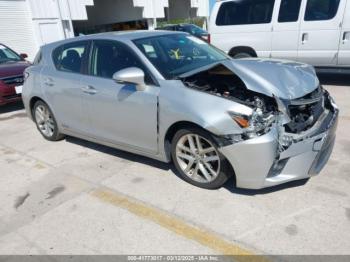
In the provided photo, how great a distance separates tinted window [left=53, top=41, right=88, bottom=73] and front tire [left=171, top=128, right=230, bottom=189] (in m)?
1.88

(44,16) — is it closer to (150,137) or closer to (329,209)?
(150,137)

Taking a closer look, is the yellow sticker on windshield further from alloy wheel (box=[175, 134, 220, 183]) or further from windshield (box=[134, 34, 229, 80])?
alloy wheel (box=[175, 134, 220, 183])

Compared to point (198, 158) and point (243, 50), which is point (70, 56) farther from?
point (243, 50)

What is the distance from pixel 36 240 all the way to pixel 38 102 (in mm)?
2931

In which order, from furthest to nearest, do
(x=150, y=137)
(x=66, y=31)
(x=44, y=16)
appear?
(x=66, y=31) → (x=44, y=16) → (x=150, y=137)

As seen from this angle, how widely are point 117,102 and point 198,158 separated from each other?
3.93 ft

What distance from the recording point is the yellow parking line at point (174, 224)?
2593mm

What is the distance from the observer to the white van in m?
6.79

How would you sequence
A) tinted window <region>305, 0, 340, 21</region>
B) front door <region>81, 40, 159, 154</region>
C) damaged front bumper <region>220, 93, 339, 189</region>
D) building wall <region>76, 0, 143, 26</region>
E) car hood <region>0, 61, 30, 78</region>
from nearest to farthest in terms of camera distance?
damaged front bumper <region>220, 93, 339, 189</region> < front door <region>81, 40, 159, 154</region> < tinted window <region>305, 0, 340, 21</region> < car hood <region>0, 61, 30, 78</region> < building wall <region>76, 0, 143, 26</region>

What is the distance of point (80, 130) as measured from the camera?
4.61 metres

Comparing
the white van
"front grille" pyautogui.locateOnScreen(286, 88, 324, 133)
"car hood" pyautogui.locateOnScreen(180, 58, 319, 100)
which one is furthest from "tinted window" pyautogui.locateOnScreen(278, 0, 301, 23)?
"front grille" pyautogui.locateOnScreen(286, 88, 324, 133)

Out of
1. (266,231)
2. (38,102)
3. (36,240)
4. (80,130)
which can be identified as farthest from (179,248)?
(38,102)

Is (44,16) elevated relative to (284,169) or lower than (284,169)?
elevated

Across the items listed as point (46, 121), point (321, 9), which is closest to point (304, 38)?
point (321, 9)
